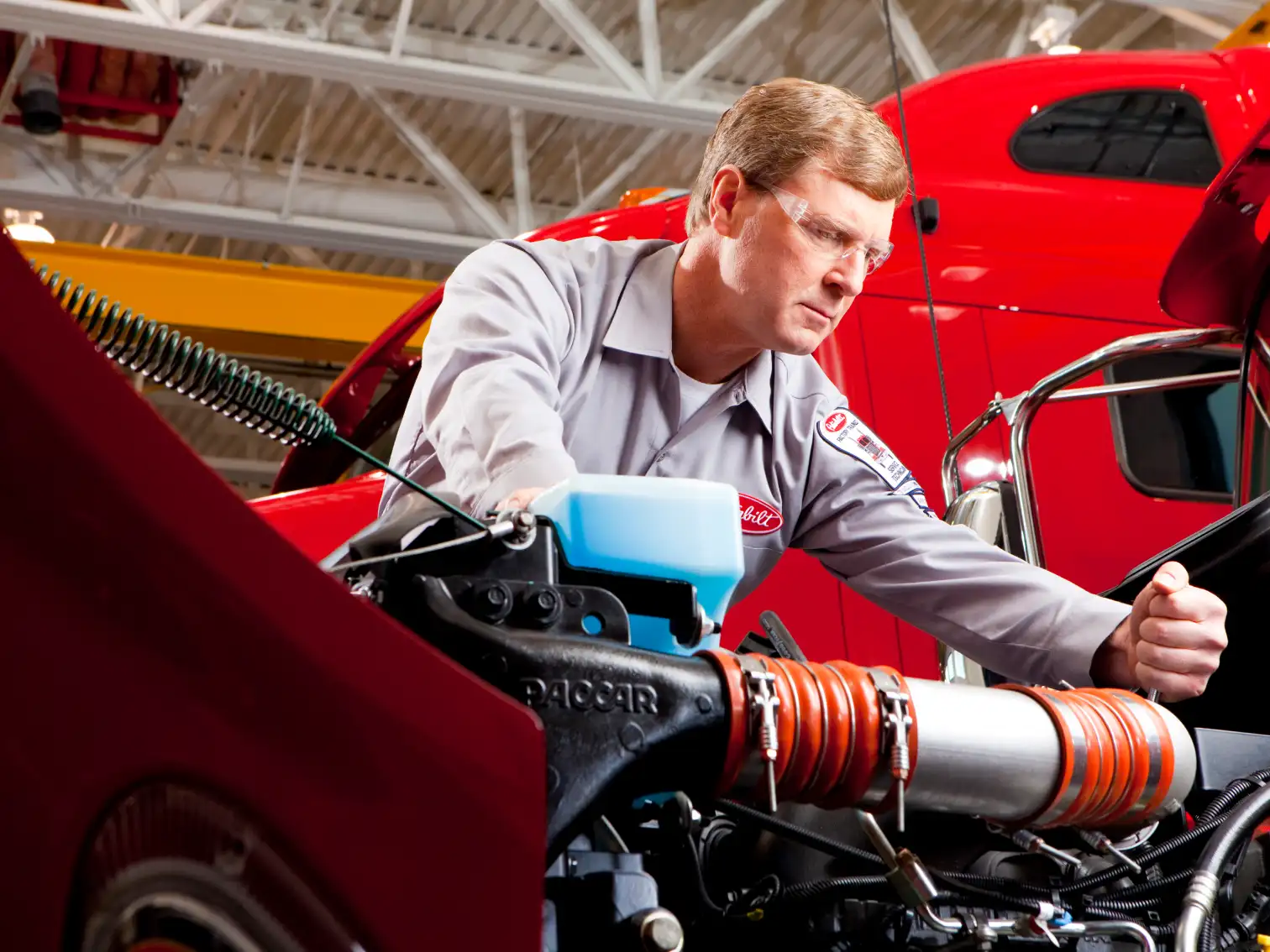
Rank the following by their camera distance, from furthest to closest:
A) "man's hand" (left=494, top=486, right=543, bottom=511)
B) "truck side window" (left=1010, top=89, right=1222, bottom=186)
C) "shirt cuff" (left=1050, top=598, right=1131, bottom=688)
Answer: "truck side window" (left=1010, top=89, right=1222, bottom=186), "shirt cuff" (left=1050, top=598, right=1131, bottom=688), "man's hand" (left=494, top=486, right=543, bottom=511)

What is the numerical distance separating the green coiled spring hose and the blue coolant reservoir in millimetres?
70

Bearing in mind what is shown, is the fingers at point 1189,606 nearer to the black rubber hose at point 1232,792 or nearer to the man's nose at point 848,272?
the black rubber hose at point 1232,792

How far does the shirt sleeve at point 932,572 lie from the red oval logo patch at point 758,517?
0.06 m

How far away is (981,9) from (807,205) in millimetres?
7344

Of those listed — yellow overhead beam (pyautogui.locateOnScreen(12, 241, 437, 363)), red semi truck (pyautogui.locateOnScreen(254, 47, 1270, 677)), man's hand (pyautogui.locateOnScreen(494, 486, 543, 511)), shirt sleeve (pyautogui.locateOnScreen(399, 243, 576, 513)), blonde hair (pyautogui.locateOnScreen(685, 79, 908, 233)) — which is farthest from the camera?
yellow overhead beam (pyautogui.locateOnScreen(12, 241, 437, 363))

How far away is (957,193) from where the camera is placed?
346cm

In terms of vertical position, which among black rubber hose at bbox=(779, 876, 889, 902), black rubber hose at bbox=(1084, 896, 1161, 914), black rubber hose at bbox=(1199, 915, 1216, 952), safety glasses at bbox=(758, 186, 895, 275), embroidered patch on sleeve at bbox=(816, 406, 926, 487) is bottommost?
black rubber hose at bbox=(1199, 915, 1216, 952)

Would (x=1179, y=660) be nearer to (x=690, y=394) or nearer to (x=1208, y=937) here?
(x=1208, y=937)

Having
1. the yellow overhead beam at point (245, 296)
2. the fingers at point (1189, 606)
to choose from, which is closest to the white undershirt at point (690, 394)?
the fingers at point (1189, 606)

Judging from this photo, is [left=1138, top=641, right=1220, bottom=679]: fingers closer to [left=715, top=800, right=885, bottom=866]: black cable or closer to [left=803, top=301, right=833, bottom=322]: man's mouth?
[left=715, top=800, right=885, bottom=866]: black cable

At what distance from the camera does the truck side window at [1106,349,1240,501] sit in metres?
3.44

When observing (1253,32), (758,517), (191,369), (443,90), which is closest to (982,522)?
(758,517)

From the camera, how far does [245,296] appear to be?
6539mm

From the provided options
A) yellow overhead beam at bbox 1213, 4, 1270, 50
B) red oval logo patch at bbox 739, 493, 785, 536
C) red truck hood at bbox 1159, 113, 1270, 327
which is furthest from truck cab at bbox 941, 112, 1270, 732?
yellow overhead beam at bbox 1213, 4, 1270, 50
